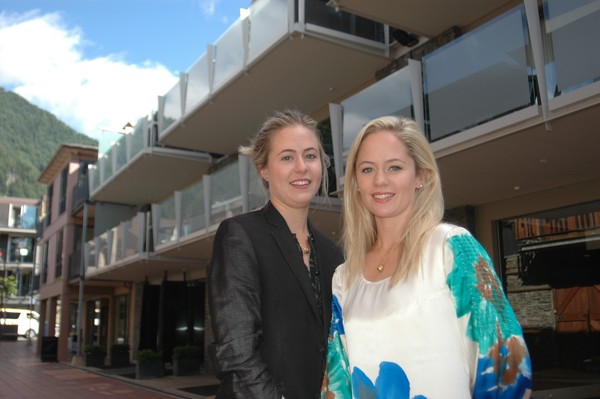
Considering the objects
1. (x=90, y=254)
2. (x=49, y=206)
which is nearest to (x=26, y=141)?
(x=49, y=206)

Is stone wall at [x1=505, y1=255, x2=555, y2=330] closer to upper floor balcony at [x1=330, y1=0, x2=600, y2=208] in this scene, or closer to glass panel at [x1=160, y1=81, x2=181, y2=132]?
upper floor balcony at [x1=330, y1=0, x2=600, y2=208]

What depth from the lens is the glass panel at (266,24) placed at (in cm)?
934

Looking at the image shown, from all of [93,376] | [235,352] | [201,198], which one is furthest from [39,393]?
[235,352]

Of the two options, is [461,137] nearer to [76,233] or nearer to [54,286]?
[76,233]

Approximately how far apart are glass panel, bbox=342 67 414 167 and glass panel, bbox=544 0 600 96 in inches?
79.8

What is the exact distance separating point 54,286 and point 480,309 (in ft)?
99.0

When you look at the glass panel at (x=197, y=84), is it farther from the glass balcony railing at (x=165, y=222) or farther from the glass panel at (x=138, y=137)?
the glass panel at (x=138, y=137)

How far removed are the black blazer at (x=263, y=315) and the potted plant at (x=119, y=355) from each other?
21.7m

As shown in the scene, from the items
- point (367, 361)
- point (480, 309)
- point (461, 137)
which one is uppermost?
point (461, 137)

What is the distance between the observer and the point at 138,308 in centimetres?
2362

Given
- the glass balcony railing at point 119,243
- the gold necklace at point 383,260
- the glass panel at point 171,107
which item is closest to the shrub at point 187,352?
the glass balcony railing at point 119,243

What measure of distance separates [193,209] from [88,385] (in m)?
6.10

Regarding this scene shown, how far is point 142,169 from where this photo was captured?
18016 mm

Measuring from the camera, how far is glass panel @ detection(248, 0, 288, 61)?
30.7 ft
